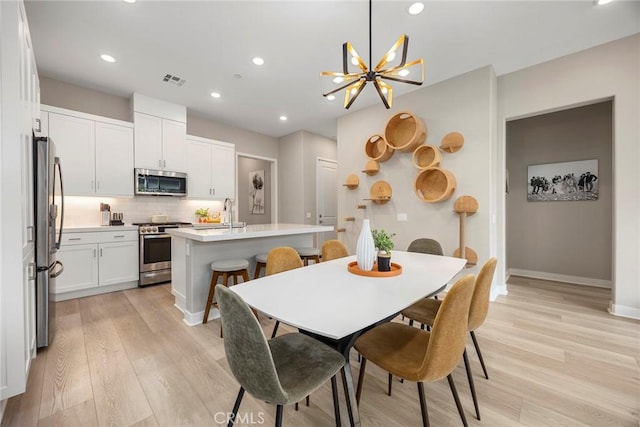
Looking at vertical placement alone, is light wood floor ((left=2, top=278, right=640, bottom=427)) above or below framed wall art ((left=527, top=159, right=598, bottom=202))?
below

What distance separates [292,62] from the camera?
3189mm

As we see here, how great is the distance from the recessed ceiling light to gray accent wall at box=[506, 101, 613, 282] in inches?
133

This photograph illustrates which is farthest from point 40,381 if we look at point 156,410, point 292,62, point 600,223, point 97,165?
point 600,223

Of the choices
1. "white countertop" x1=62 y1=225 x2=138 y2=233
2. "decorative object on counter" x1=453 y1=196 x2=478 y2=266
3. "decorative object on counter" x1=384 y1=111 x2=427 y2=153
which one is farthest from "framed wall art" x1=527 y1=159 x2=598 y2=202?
"white countertop" x1=62 y1=225 x2=138 y2=233

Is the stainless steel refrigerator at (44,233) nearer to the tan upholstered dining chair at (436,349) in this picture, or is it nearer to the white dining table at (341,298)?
the white dining table at (341,298)

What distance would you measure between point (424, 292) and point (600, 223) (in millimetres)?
4366

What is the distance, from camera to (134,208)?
4.32m

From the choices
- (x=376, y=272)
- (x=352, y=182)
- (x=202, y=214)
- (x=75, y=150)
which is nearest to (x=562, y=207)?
(x=352, y=182)

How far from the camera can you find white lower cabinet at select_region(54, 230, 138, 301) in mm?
3307

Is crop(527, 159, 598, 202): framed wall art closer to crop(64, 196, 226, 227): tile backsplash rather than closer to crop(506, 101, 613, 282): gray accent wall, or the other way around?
crop(506, 101, 613, 282): gray accent wall

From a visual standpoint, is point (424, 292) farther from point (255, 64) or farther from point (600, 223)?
point (600, 223)

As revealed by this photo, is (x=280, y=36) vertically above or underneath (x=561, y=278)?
above

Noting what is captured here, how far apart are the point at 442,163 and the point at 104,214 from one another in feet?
16.4

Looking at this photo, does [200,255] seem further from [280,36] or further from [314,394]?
[280,36]
